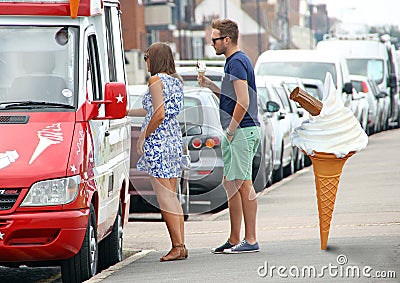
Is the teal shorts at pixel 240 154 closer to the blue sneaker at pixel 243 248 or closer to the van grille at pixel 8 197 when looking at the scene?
the blue sneaker at pixel 243 248

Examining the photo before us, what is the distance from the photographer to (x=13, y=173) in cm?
851

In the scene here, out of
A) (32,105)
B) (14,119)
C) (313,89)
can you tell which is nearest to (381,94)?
(313,89)

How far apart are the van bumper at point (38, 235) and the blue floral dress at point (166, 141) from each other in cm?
129

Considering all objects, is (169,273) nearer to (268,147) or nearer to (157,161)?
(157,161)

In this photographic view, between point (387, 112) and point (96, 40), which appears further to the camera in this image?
point (387, 112)

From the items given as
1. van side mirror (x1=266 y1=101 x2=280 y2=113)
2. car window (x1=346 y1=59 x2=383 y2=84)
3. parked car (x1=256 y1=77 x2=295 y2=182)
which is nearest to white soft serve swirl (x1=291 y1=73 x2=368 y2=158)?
parked car (x1=256 y1=77 x2=295 y2=182)

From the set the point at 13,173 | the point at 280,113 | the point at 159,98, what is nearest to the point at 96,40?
the point at 159,98

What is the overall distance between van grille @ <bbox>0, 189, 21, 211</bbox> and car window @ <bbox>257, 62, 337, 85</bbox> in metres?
19.4

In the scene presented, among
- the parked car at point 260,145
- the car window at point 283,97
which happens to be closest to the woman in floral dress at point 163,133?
the parked car at point 260,145

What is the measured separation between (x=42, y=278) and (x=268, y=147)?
8.85 m

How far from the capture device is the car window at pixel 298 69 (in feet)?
91.0

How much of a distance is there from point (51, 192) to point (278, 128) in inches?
506

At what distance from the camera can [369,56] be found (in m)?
38.4

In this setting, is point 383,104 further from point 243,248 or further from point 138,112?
point 138,112
